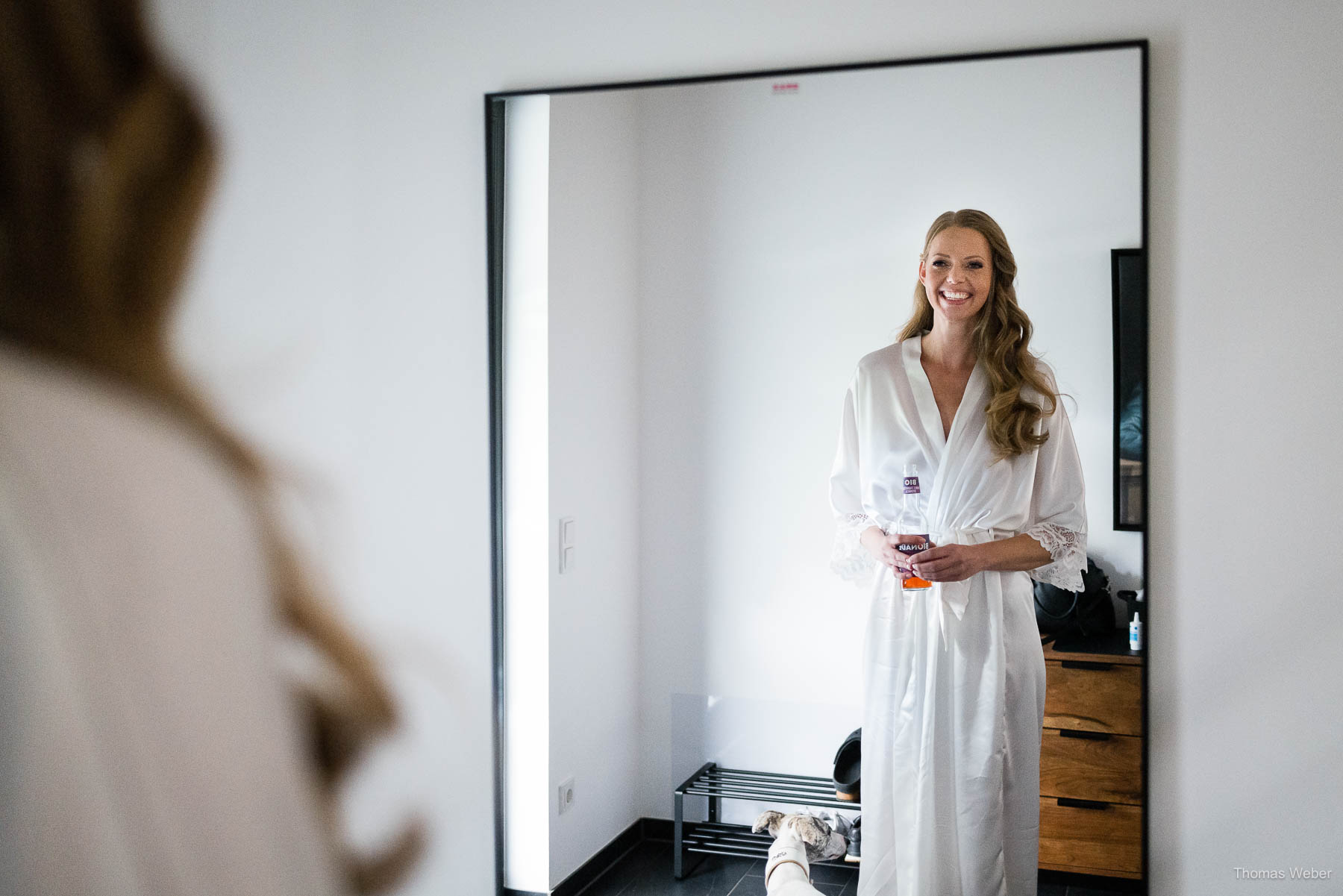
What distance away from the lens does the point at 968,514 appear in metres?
1.59

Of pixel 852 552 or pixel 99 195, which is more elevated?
pixel 99 195

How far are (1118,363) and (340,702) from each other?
132cm

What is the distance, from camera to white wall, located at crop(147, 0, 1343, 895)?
1.47m

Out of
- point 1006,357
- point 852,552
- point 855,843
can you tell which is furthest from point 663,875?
point 1006,357

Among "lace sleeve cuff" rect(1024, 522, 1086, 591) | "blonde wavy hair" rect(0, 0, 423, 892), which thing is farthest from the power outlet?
"blonde wavy hair" rect(0, 0, 423, 892)

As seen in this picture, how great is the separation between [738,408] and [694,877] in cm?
91

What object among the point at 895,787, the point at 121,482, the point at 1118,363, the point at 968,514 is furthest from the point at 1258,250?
the point at 121,482

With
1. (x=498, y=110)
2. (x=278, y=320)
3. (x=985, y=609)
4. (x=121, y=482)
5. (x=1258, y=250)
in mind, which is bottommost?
(x=985, y=609)

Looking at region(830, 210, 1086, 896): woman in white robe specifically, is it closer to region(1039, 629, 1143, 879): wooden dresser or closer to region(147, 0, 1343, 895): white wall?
region(1039, 629, 1143, 879): wooden dresser

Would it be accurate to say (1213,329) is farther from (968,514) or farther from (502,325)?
(502,325)

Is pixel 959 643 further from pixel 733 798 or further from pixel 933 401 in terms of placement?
pixel 733 798

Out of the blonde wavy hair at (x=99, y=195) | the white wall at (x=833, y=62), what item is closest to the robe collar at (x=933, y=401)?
the white wall at (x=833, y=62)

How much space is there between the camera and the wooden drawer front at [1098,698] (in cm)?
154

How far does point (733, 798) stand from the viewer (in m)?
1.79
